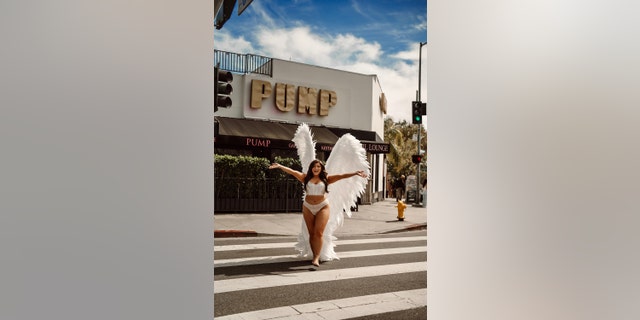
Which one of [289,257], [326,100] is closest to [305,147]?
[289,257]

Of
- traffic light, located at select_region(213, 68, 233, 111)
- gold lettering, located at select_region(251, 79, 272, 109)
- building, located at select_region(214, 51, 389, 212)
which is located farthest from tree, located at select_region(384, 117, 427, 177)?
traffic light, located at select_region(213, 68, 233, 111)

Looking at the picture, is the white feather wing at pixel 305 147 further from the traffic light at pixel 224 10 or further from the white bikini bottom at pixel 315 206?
the traffic light at pixel 224 10

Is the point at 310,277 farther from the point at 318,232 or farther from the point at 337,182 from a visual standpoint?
the point at 337,182

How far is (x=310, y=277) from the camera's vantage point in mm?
6172

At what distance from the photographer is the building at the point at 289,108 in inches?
721

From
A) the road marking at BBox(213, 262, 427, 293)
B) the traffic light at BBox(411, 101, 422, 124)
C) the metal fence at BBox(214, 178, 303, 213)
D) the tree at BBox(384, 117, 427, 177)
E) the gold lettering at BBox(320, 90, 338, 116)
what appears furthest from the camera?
the tree at BBox(384, 117, 427, 177)

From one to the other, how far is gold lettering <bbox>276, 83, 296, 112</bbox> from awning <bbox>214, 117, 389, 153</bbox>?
Answer: 757 millimetres

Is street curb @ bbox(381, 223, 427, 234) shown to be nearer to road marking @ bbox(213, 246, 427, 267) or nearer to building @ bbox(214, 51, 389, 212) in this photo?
road marking @ bbox(213, 246, 427, 267)

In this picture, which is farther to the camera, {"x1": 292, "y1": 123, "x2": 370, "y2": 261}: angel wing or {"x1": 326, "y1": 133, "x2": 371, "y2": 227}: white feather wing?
{"x1": 326, "y1": 133, "x2": 371, "y2": 227}: white feather wing

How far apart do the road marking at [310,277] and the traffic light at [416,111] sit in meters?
12.3

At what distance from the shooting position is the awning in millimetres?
17084
